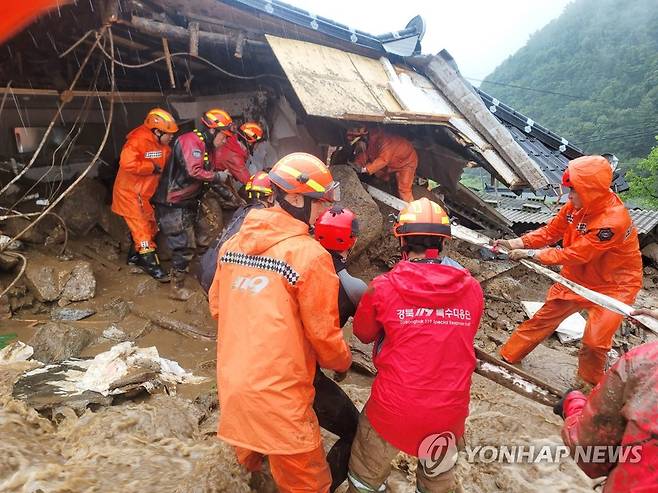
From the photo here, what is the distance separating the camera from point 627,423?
4.76 ft

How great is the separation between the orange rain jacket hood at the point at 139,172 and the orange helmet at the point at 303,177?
3.70m

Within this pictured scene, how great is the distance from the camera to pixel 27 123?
6.29m

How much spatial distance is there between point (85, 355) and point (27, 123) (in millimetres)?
4036

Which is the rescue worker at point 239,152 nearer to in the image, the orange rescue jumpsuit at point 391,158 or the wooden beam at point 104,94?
the orange rescue jumpsuit at point 391,158

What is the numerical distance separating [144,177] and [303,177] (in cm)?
399

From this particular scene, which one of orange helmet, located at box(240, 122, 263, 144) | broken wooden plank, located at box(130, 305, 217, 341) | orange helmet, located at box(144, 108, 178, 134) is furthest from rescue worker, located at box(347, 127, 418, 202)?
broken wooden plank, located at box(130, 305, 217, 341)

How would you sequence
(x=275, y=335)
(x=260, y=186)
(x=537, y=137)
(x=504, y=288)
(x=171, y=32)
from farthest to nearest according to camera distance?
(x=537, y=137)
(x=504, y=288)
(x=260, y=186)
(x=171, y=32)
(x=275, y=335)

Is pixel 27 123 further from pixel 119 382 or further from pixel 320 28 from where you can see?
pixel 119 382

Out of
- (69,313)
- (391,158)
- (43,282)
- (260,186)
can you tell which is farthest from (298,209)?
(391,158)

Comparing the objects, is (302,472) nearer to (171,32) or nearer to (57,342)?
(57,342)

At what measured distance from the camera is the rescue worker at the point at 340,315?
238cm

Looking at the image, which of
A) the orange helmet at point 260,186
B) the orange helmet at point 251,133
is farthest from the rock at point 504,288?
the orange helmet at point 251,133

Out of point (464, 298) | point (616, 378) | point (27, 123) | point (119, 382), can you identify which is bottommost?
point (119, 382)

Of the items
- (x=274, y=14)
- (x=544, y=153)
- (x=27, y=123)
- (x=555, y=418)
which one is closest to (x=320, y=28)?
(x=274, y=14)
